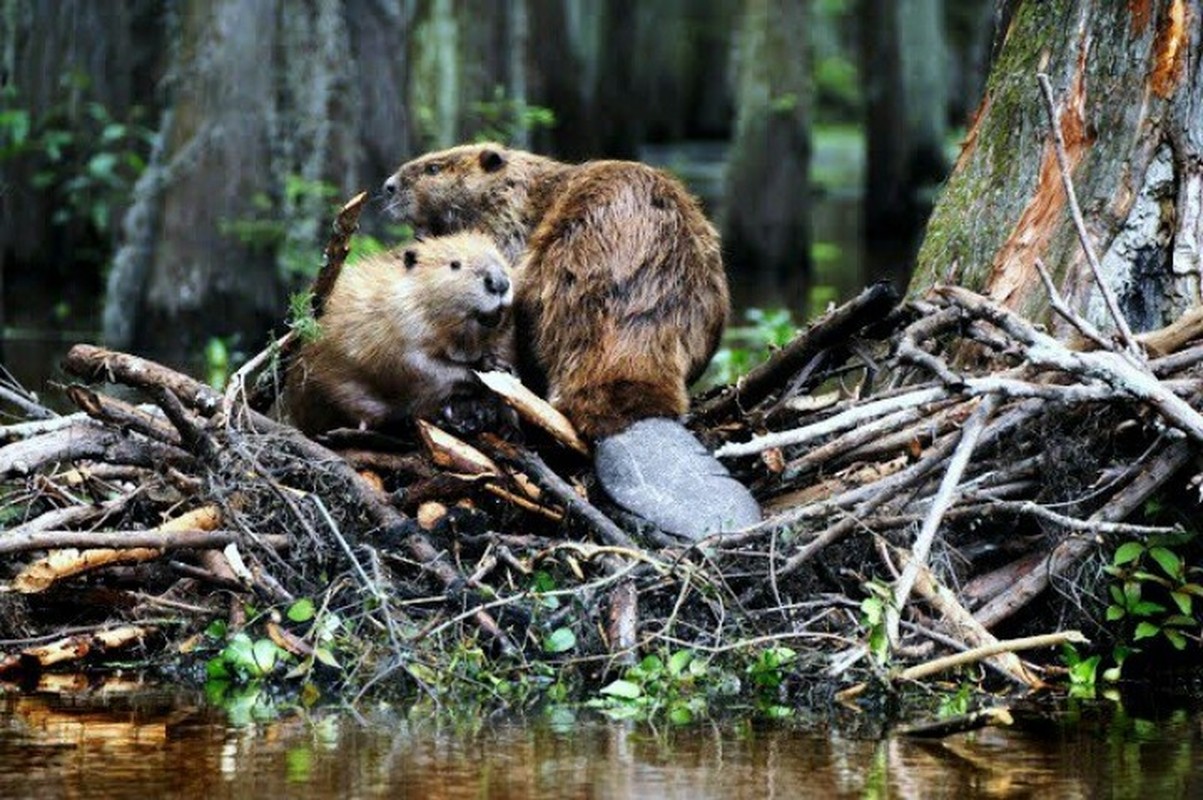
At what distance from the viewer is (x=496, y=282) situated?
6289 millimetres

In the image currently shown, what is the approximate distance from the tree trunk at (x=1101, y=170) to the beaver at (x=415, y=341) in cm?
134

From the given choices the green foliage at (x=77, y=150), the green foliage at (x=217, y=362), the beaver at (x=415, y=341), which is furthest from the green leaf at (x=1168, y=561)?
the green foliage at (x=77, y=150)

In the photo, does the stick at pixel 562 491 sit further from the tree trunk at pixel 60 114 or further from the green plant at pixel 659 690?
the tree trunk at pixel 60 114

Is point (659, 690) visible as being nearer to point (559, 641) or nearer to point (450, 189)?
point (559, 641)

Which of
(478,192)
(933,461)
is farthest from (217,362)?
(933,461)

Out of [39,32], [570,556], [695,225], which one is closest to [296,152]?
[39,32]

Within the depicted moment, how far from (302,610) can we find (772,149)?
582 inches

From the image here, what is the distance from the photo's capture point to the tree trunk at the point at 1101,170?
6297 mm

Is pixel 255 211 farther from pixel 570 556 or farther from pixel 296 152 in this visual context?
pixel 570 556

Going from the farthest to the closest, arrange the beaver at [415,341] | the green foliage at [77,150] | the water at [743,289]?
the green foliage at [77,150] → the water at [743,289] → the beaver at [415,341]

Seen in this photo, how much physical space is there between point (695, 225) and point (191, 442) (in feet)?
5.28

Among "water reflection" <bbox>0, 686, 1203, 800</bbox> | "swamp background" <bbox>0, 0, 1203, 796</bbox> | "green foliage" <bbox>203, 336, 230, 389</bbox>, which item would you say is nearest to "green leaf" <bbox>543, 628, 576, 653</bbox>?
"swamp background" <bbox>0, 0, 1203, 796</bbox>

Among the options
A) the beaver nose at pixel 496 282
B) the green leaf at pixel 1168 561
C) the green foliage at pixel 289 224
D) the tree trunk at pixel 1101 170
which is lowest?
the green leaf at pixel 1168 561

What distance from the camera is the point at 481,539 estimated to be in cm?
574
